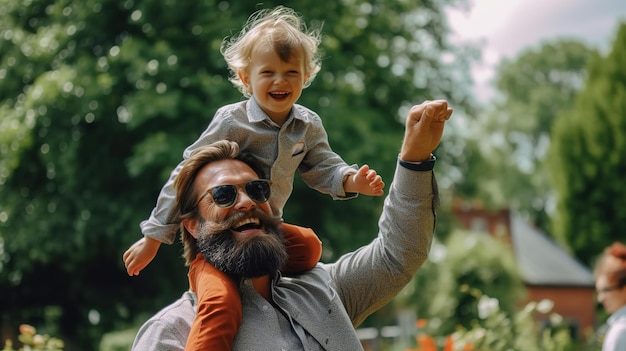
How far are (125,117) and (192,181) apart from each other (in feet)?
33.7

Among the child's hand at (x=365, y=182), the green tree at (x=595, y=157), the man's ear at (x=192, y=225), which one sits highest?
the child's hand at (x=365, y=182)

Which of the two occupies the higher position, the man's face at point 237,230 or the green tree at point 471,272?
the man's face at point 237,230

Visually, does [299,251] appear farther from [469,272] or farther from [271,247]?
[469,272]

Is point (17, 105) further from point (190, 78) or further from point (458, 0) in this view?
point (458, 0)

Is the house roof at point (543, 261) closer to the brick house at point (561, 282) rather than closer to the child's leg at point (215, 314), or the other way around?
the brick house at point (561, 282)

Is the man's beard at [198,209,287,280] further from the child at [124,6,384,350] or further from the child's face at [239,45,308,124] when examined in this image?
the child's face at [239,45,308,124]

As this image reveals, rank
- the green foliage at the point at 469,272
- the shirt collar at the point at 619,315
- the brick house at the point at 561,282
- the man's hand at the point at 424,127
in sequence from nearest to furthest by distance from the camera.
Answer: the man's hand at the point at 424,127, the shirt collar at the point at 619,315, the green foliage at the point at 469,272, the brick house at the point at 561,282

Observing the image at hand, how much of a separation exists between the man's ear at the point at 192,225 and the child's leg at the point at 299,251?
0.27 meters

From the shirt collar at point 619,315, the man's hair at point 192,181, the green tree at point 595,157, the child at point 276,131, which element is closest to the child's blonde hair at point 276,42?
the child at point 276,131

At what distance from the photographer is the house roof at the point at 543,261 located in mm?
30594

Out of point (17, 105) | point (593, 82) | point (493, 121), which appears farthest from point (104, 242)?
point (493, 121)

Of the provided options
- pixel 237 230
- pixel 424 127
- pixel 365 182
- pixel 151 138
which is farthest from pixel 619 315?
pixel 151 138

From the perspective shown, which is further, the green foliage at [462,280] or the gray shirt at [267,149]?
the green foliage at [462,280]

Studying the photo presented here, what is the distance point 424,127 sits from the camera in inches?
100
